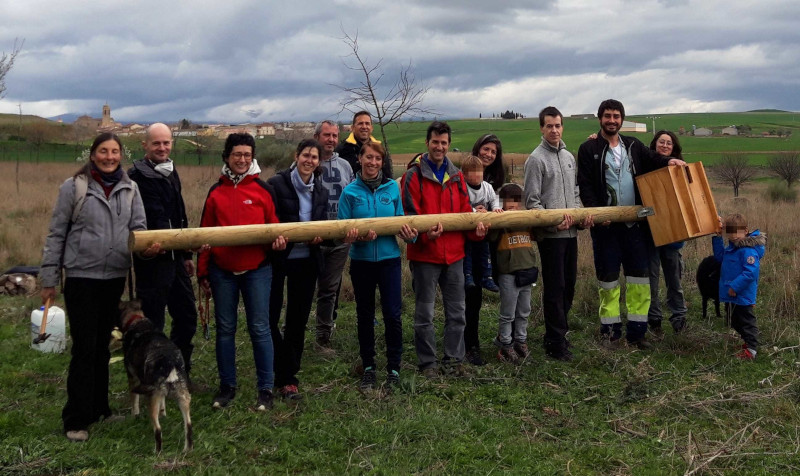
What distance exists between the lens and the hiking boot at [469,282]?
6.57m

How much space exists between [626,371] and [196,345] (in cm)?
466

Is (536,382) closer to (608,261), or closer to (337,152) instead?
(608,261)

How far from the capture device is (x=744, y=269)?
6.64 m

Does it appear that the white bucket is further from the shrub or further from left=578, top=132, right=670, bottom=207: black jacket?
the shrub

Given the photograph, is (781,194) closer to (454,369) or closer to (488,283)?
(488,283)

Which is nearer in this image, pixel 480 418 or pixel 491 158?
pixel 480 418

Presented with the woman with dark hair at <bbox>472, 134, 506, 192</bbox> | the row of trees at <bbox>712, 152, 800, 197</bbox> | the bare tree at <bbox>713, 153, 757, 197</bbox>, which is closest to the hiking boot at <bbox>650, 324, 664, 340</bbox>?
the woman with dark hair at <bbox>472, 134, 506, 192</bbox>

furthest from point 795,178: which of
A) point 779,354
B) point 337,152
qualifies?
point 337,152

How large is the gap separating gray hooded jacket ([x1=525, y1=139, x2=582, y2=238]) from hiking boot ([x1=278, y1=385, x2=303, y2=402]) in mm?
2851

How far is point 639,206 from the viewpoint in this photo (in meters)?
6.86

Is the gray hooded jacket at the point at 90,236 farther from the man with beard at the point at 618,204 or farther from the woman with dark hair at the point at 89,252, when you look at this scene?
the man with beard at the point at 618,204

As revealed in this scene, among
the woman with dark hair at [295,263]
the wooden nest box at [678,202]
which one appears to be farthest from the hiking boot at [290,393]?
the wooden nest box at [678,202]

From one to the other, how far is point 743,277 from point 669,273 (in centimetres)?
113

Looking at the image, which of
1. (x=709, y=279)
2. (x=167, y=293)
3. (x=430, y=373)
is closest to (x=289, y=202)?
(x=167, y=293)
